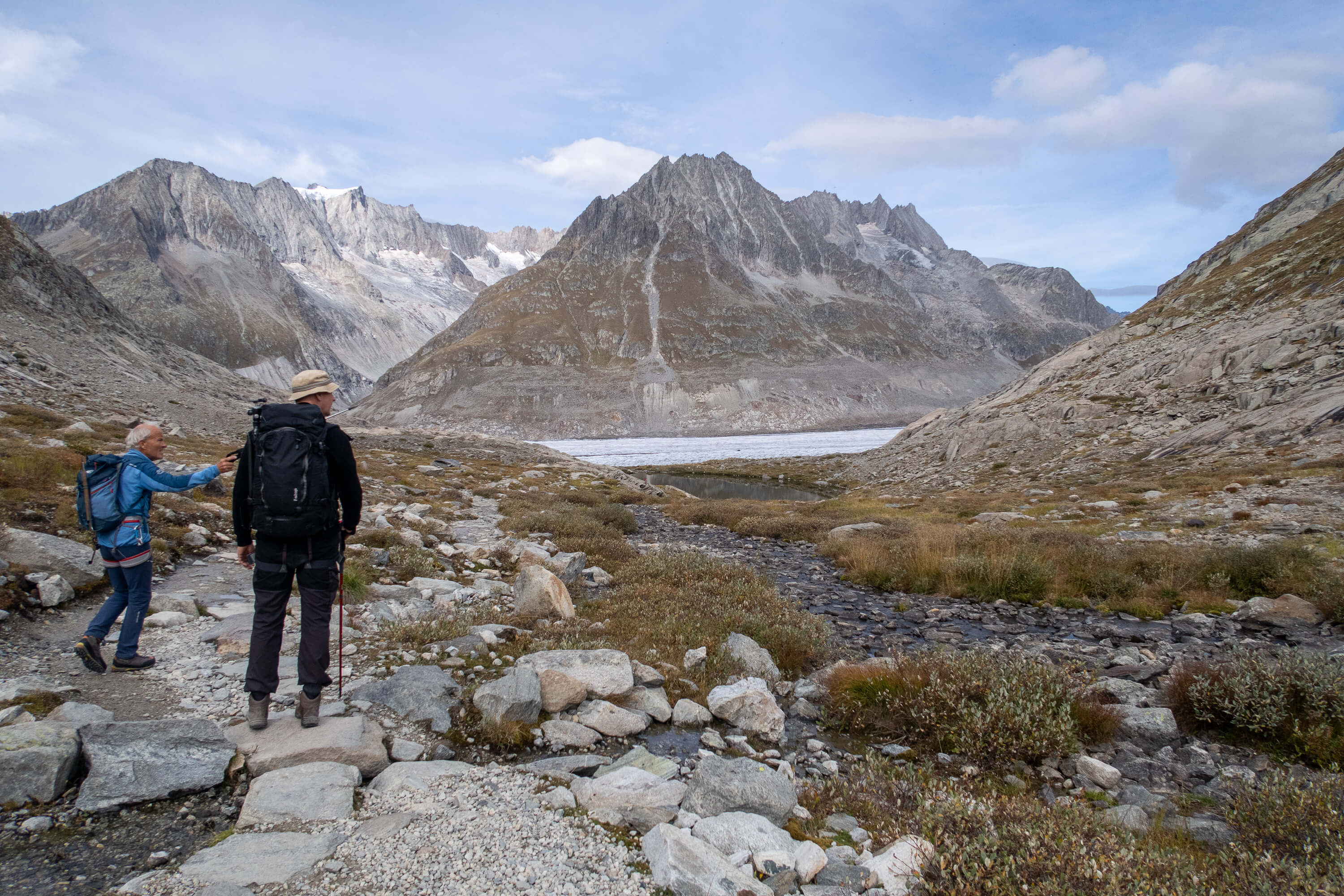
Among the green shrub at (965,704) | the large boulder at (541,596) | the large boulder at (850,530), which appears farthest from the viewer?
the large boulder at (850,530)

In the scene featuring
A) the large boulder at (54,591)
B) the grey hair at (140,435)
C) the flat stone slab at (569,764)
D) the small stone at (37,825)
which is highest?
the grey hair at (140,435)

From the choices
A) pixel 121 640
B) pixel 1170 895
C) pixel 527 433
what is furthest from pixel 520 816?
pixel 527 433

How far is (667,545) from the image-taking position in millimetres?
18047

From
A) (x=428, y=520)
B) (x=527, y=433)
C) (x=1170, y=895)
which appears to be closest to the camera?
(x=1170, y=895)

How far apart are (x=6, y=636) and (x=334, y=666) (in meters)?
3.30

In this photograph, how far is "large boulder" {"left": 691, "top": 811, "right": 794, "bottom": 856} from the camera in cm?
416

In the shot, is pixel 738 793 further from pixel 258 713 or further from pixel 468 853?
pixel 258 713

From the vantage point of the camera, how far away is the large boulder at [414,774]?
4.84 metres

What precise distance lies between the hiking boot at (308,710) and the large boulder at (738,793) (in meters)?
3.49

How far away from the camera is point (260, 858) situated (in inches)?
150

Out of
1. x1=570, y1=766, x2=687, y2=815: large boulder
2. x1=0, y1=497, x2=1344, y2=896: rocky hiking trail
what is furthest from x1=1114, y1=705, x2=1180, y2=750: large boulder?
x1=570, y1=766, x2=687, y2=815: large boulder

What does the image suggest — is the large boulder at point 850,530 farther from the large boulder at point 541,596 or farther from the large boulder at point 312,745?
the large boulder at point 312,745

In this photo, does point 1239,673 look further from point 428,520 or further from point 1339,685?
point 428,520

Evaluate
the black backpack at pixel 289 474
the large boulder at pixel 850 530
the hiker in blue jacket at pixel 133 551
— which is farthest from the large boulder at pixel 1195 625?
the hiker in blue jacket at pixel 133 551
